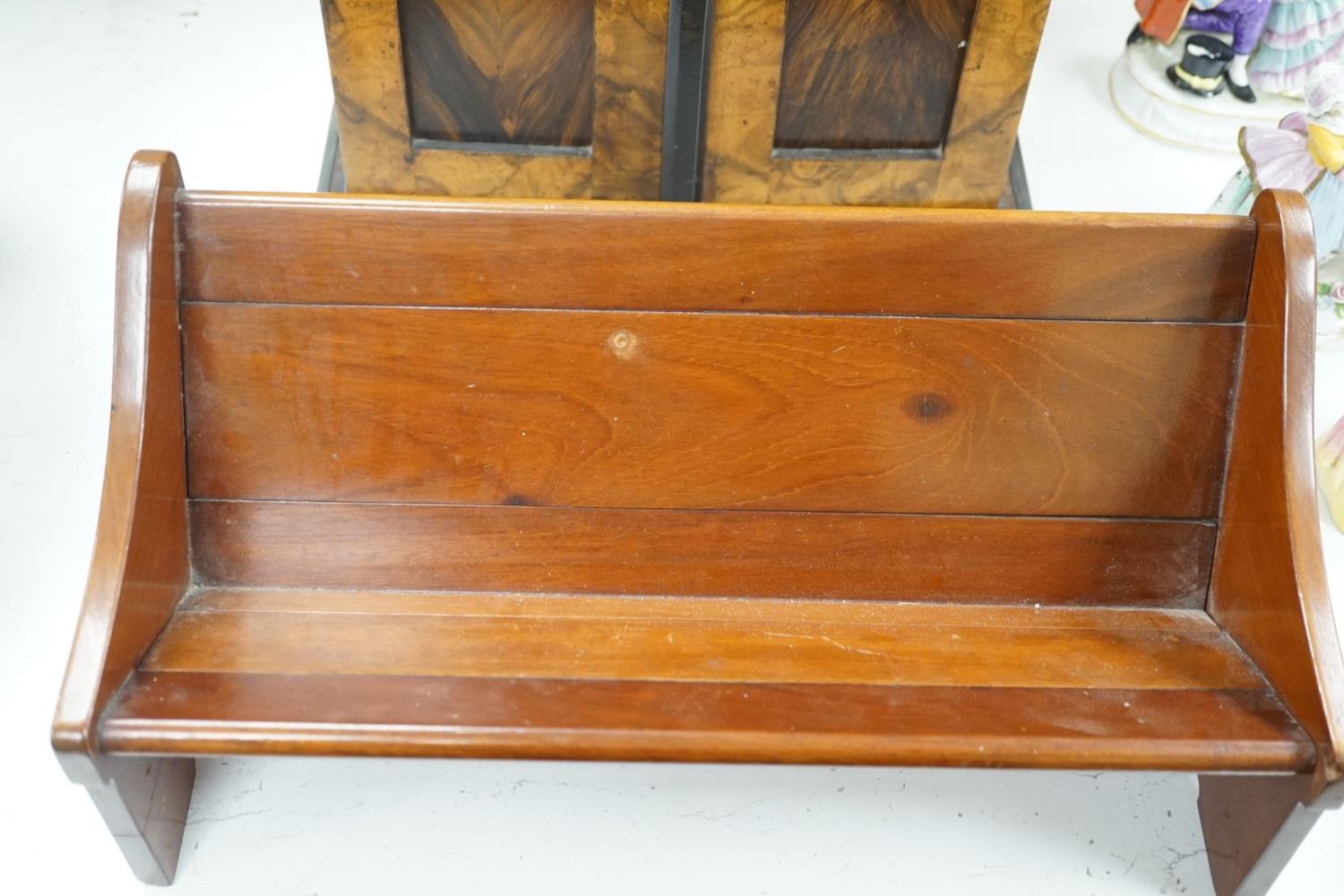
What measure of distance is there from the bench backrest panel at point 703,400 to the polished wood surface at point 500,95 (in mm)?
585

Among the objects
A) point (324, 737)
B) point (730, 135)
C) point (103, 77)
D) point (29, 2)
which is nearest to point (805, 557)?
point (324, 737)

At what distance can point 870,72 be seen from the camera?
2.19m

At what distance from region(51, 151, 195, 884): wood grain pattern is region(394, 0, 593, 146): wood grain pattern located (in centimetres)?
61

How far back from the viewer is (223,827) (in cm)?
186

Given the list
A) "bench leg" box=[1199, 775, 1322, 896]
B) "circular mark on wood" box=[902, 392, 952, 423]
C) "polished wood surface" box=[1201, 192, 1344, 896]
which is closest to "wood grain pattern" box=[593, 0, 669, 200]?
"circular mark on wood" box=[902, 392, 952, 423]

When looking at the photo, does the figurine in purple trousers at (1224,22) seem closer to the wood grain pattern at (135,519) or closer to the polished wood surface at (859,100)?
the polished wood surface at (859,100)

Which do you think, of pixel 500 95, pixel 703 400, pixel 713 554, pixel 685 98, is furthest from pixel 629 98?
pixel 713 554

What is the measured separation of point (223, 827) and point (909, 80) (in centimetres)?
148

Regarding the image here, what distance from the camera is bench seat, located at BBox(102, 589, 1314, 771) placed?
1.51m

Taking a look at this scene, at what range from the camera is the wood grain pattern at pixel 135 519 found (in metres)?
1.50

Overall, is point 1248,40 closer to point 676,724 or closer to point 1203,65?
point 1203,65

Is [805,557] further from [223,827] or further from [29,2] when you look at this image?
[29,2]

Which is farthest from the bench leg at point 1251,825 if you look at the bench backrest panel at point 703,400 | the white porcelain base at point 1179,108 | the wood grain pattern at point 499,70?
the white porcelain base at point 1179,108

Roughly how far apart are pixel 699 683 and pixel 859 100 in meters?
1.06
